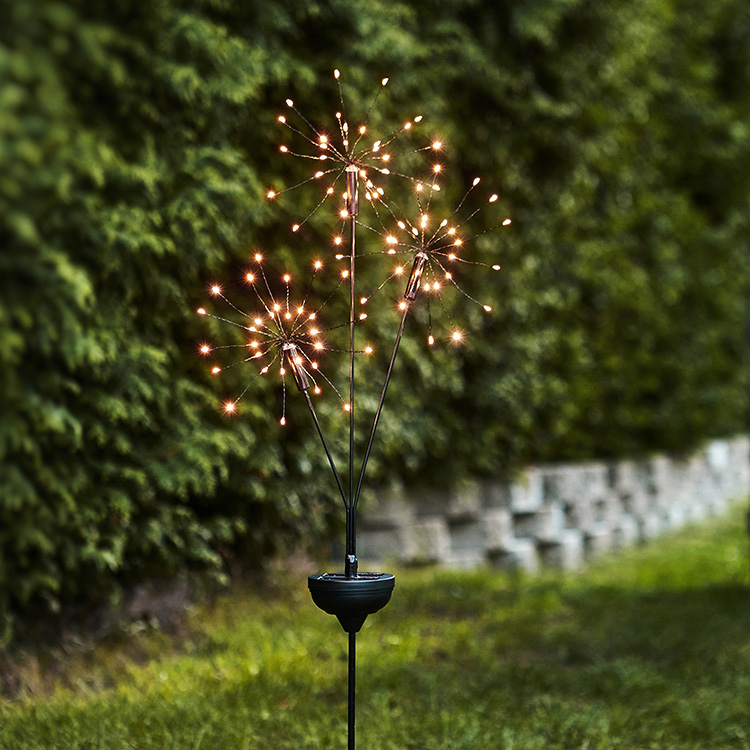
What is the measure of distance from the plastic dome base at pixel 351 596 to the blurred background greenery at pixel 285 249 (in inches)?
29.5

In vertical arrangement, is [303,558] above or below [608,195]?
below

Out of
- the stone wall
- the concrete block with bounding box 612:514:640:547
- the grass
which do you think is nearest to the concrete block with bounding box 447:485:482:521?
the stone wall

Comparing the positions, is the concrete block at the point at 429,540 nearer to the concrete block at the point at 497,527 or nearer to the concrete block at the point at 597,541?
the concrete block at the point at 497,527

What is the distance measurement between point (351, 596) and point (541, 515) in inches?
180

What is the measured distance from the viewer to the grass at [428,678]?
9.37 ft


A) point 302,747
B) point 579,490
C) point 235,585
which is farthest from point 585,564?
point 302,747

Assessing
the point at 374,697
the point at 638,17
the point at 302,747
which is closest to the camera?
the point at 302,747

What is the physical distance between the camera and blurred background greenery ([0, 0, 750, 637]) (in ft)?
5.94

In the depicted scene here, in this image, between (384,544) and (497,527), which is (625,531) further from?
(384,544)

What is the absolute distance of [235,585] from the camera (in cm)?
440

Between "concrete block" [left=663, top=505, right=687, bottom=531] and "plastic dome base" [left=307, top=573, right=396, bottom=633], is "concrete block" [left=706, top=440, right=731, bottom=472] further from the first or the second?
"plastic dome base" [left=307, top=573, right=396, bottom=633]

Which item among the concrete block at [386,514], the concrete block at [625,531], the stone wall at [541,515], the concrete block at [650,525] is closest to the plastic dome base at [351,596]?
the stone wall at [541,515]

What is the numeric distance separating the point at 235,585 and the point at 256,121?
7.33 ft

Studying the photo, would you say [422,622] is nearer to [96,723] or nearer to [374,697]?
[374,697]
